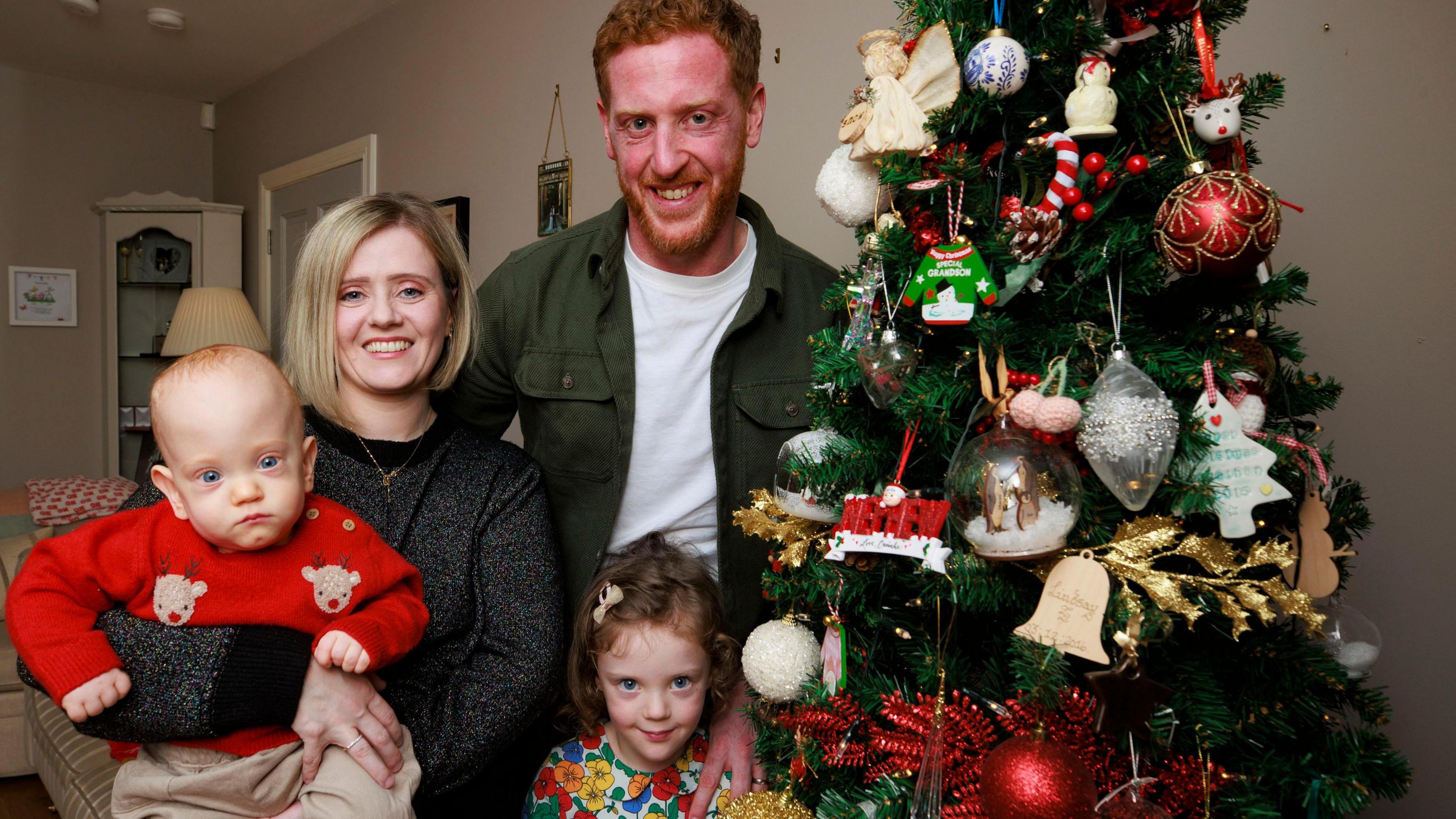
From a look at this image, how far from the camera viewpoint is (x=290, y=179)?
4723 mm

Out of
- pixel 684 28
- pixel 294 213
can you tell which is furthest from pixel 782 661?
pixel 294 213

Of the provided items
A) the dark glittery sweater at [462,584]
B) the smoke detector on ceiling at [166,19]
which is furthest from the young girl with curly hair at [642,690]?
the smoke detector on ceiling at [166,19]

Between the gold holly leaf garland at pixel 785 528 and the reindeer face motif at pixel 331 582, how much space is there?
52 cm

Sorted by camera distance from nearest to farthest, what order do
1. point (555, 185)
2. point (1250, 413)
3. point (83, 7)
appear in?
point (1250, 413) < point (555, 185) < point (83, 7)

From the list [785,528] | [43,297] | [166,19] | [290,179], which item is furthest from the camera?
[43,297]

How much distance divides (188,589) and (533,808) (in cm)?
68

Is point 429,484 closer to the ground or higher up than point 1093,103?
closer to the ground

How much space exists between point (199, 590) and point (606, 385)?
2.32ft

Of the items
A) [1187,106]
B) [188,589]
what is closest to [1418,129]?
[1187,106]

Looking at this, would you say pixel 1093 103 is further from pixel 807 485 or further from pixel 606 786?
pixel 606 786

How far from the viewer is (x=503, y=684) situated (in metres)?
1.27

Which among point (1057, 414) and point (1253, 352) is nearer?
point (1057, 414)

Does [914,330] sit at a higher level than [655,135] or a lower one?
lower

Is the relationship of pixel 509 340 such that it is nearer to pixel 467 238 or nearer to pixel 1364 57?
pixel 1364 57
